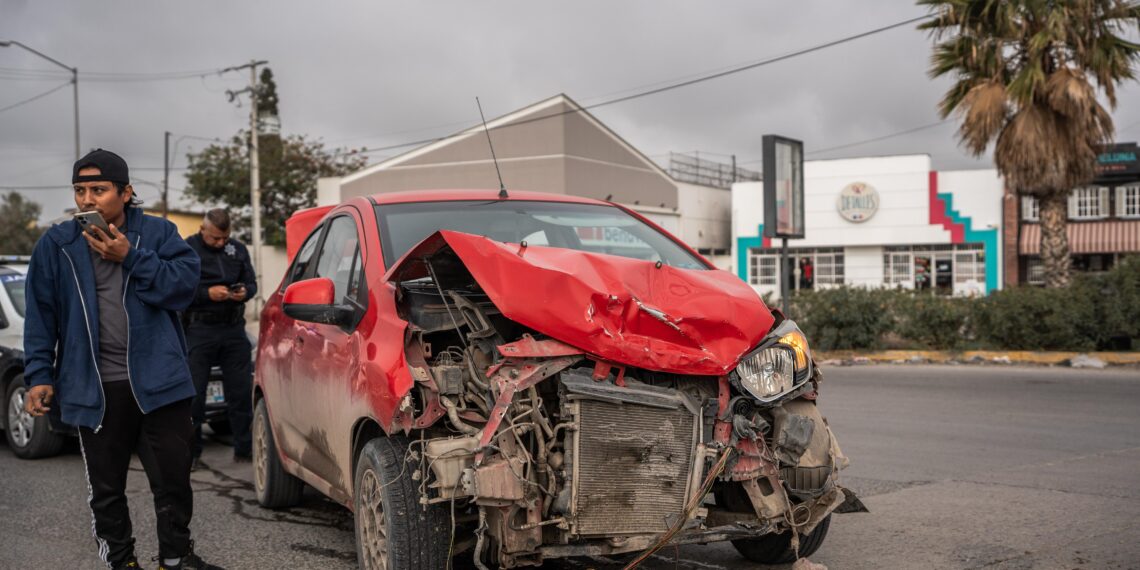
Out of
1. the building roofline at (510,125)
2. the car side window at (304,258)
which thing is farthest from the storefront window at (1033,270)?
the car side window at (304,258)

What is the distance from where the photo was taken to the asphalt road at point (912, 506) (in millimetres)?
4750

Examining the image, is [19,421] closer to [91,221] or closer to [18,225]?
[91,221]

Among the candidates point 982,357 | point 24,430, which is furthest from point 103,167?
point 982,357

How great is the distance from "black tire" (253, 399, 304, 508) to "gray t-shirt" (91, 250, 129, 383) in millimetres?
1638

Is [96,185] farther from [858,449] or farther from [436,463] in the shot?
[858,449]

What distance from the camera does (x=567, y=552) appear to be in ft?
11.1

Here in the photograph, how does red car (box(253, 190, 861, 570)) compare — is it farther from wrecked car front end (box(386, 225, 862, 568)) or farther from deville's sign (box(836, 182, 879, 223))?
deville's sign (box(836, 182, 879, 223))

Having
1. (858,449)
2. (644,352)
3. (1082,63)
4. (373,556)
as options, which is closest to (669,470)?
(644,352)

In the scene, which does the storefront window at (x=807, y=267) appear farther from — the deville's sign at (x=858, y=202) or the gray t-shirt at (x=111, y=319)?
the gray t-shirt at (x=111, y=319)

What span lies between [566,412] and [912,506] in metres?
3.23

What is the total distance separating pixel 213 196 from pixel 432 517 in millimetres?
47200

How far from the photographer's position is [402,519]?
3.57 m

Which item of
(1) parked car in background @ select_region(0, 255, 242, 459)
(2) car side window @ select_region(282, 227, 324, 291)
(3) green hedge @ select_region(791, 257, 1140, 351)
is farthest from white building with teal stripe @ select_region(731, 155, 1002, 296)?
(2) car side window @ select_region(282, 227, 324, 291)

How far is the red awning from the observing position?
109 ft
